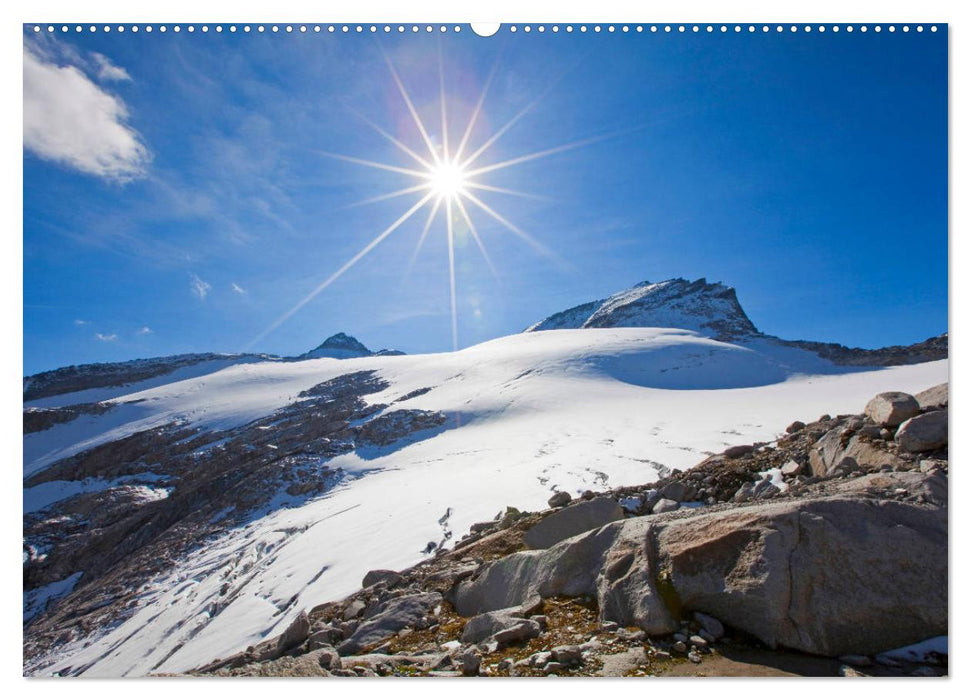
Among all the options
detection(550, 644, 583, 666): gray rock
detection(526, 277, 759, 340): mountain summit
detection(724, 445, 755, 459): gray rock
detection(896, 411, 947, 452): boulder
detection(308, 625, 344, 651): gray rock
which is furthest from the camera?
detection(526, 277, 759, 340): mountain summit

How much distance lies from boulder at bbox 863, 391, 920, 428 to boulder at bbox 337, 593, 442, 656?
6844 millimetres

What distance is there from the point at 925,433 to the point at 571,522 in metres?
4.73

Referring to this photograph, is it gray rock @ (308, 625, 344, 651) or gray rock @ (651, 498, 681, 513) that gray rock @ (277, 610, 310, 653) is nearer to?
gray rock @ (308, 625, 344, 651)

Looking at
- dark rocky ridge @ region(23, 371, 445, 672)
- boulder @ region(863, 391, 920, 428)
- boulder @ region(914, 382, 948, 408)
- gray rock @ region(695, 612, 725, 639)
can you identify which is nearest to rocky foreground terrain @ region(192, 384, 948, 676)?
gray rock @ region(695, 612, 725, 639)

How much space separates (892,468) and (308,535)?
14906 mm

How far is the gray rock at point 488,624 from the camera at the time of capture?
4973 millimetres

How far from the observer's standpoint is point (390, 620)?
616 cm

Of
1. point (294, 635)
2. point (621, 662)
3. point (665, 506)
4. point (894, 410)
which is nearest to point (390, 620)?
point (294, 635)

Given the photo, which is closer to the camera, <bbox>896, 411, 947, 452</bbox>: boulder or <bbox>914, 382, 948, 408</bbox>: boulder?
<bbox>896, 411, 947, 452</bbox>: boulder

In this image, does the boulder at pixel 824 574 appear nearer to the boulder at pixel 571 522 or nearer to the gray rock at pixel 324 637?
the boulder at pixel 571 522

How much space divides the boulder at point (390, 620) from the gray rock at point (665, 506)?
11.7 feet

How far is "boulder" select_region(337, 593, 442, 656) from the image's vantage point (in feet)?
19.1

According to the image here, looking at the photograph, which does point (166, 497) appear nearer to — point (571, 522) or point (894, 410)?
point (571, 522)

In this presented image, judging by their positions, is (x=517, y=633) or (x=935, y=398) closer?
(x=517, y=633)
